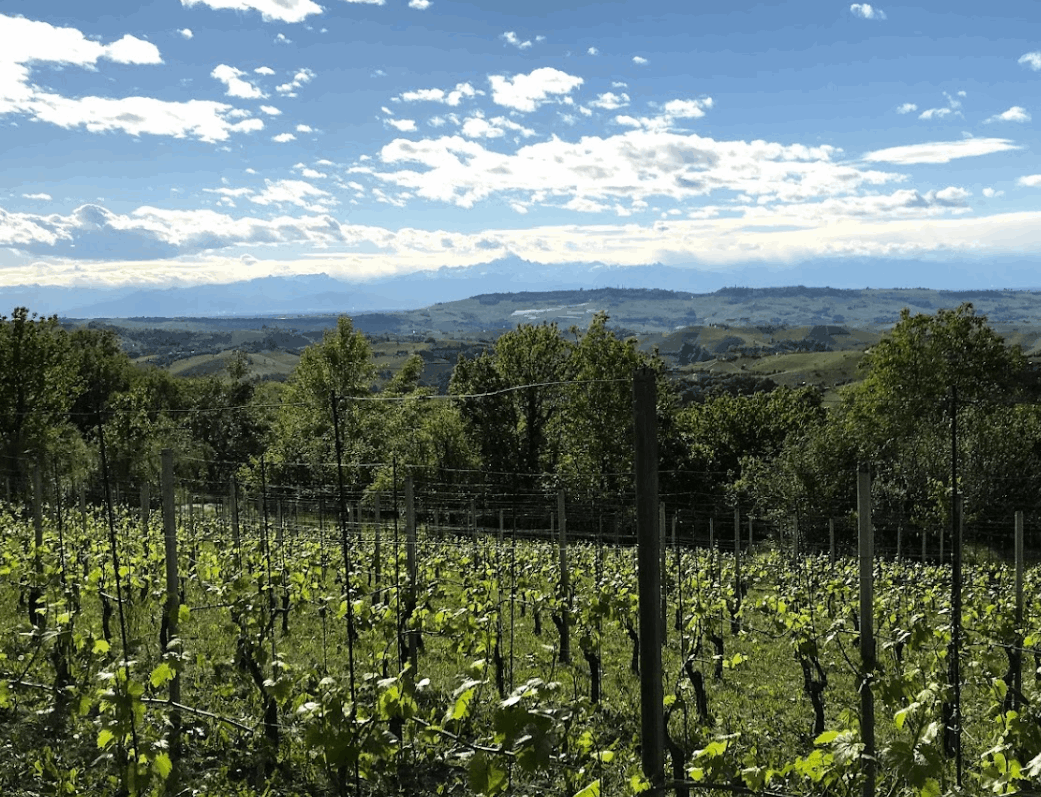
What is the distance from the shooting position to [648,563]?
3.24 m

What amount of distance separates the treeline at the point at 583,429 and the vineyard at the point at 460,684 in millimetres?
16602

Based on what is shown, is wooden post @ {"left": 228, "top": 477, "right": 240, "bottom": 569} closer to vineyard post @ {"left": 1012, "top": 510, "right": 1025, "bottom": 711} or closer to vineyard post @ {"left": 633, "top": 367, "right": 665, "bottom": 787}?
vineyard post @ {"left": 633, "top": 367, "right": 665, "bottom": 787}

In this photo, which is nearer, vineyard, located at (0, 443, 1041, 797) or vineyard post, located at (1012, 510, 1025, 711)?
vineyard, located at (0, 443, 1041, 797)

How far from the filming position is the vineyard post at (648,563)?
3.12m

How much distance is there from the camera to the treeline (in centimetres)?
3053

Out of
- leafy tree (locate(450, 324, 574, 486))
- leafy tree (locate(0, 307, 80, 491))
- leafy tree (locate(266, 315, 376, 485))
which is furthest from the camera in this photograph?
leafy tree (locate(450, 324, 574, 486))

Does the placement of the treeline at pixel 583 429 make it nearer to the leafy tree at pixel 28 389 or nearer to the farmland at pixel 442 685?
the leafy tree at pixel 28 389

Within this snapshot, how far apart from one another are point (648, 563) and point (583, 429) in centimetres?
3118

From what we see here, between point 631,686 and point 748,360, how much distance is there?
5652 inches

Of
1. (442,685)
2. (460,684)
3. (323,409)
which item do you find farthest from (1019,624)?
(323,409)

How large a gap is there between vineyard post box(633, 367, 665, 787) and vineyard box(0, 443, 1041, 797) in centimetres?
4

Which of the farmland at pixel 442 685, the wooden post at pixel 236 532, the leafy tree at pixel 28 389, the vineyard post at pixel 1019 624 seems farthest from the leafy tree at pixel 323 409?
the vineyard post at pixel 1019 624

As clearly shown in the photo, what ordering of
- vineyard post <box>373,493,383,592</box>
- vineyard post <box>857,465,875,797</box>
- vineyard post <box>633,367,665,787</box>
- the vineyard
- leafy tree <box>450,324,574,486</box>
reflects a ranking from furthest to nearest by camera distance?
leafy tree <box>450,324,574,486</box> < vineyard post <box>373,493,383,592</box> < vineyard post <box>857,465,875,797</box> < the vineyard < vineyard post <box>633,367,665,787</box>

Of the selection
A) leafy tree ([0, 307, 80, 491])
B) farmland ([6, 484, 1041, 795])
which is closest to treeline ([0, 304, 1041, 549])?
leafy tree ([0, 307, 80, 491])
